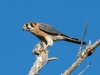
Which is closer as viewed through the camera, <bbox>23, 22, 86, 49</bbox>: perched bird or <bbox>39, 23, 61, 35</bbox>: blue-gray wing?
<bbox>23, 22, 86, 49</bbox>: perched bird

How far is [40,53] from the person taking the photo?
24.5ft

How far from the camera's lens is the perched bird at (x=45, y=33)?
34.0 feet

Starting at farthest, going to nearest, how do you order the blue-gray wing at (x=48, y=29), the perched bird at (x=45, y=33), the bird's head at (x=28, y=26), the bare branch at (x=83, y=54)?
the blue-gray wing at (x=48, y=29) < the perched bird at (x=45, y=33) < the bird's head at (x=28, y=26) < the bare branch at (x=83, y=54)

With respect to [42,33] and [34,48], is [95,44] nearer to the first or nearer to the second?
[34,48]

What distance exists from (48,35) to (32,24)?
0.61m

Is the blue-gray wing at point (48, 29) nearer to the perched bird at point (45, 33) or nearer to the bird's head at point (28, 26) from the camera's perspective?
the perched bird at point (45, 33)

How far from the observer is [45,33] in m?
11.0

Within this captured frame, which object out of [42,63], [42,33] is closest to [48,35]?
[42,33]

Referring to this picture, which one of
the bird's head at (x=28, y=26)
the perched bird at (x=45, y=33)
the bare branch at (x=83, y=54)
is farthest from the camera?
the perched bird at (x=45, y=33)

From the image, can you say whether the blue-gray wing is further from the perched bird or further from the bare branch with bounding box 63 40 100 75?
the bare branch with bounding box 63 40 100 75

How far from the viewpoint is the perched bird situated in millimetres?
10366

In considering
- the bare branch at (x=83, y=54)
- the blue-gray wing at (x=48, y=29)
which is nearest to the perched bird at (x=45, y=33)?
the blue-gray wing at (x=48, y=29)

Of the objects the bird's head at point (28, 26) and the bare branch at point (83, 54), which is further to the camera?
the bird's head at point (28, 26)

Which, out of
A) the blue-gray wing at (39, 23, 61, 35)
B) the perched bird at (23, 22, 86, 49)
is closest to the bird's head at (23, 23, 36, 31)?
the perched bird at (23, 22, 86, 49)
